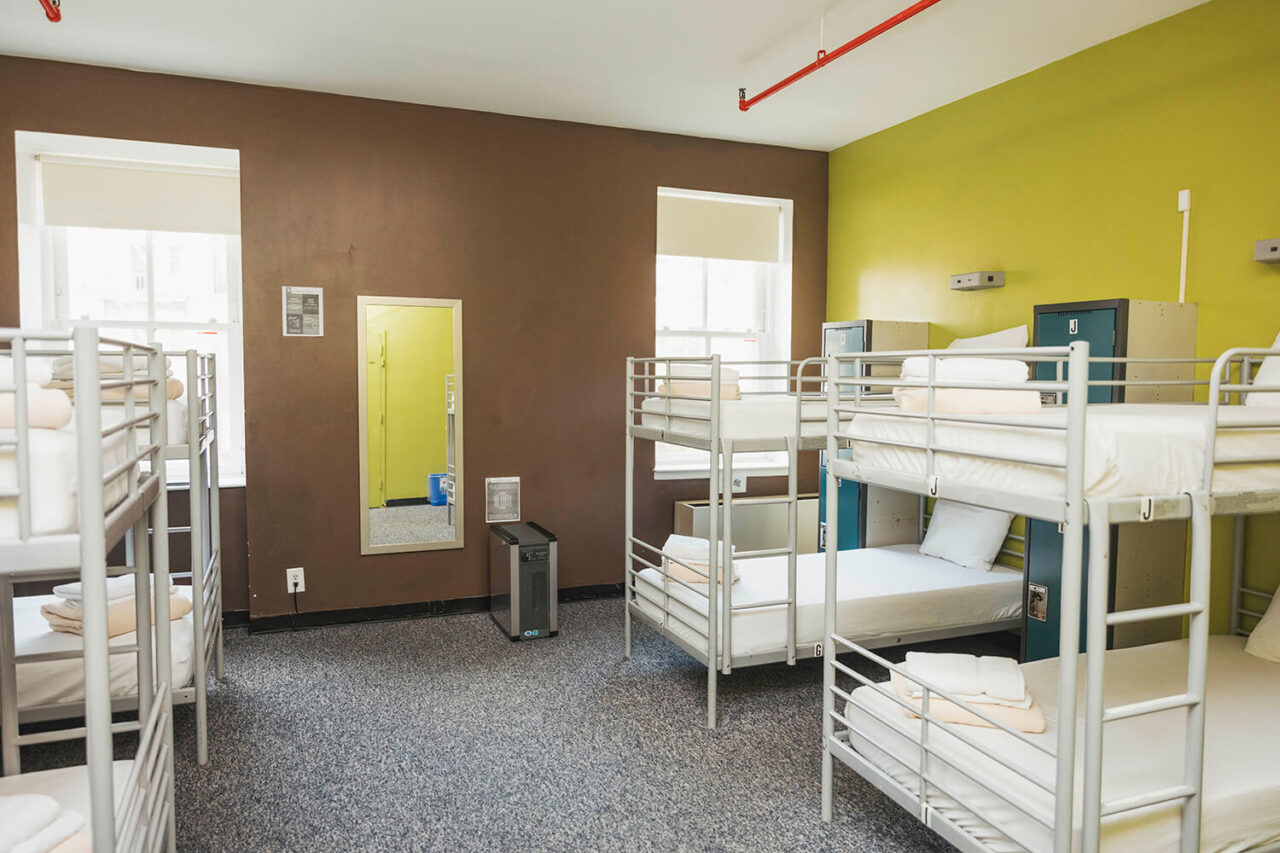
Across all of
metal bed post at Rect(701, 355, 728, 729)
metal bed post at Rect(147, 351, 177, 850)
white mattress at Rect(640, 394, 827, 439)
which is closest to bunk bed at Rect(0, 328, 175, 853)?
metal bed post at Rect(147, 351, 177, 850)

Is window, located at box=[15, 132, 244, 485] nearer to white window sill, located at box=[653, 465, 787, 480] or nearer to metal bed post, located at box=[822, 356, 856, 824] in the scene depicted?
white window sill, located at box=[653, 465, 787, 480]

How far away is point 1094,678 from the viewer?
181cm

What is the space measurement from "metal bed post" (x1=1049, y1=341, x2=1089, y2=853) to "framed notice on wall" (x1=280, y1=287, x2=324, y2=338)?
4.10 m

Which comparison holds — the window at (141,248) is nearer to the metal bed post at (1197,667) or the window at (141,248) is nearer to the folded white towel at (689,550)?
the folded white towel at (689,550)

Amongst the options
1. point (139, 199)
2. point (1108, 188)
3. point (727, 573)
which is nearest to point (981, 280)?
point (1108, 188)

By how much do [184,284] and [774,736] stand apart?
4.15m

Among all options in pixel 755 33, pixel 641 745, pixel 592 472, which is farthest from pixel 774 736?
pixel 755 33

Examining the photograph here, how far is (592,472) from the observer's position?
5359 mm

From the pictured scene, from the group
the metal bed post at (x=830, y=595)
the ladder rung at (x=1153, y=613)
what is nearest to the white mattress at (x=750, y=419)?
the metal bed post at (x=830, y=595)

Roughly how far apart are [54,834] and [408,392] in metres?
3.43

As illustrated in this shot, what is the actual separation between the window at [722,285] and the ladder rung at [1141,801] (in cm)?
384

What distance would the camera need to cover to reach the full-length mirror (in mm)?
4859

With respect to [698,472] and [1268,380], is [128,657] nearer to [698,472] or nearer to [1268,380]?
[698,472]

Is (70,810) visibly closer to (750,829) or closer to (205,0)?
(750,829)
